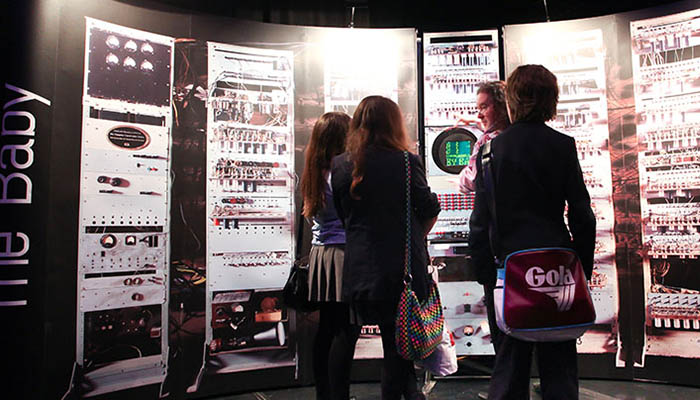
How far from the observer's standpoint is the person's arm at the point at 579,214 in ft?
4.96

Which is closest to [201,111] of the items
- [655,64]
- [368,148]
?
[368,148]

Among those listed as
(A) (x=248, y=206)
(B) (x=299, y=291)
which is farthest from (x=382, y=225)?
(A) (x=248, y=206)

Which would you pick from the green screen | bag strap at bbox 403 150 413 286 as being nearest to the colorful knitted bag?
bag strap at bbox 403 150 413 286

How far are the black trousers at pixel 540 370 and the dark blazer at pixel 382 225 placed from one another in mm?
354

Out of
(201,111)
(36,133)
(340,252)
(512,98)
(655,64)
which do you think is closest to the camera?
(512,98)

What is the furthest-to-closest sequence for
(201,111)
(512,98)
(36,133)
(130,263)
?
(201,111) → (130,263) → (36,133) → (512,98)

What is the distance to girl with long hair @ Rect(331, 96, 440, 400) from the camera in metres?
1.59

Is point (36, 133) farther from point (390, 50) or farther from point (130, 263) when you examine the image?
point (390, 50)

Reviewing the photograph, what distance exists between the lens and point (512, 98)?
65.4 inches

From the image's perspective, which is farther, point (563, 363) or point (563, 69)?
point (563, 69)

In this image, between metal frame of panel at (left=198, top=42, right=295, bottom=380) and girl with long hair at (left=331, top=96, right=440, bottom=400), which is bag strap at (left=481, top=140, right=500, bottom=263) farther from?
metal frame of panel at (left=198, top=42, right=295, bottom=380)

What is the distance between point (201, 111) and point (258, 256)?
1017mm

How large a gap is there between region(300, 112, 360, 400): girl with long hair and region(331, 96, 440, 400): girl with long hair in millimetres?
192

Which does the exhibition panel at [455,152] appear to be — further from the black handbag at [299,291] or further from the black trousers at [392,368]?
the black trousers at [392,368]
